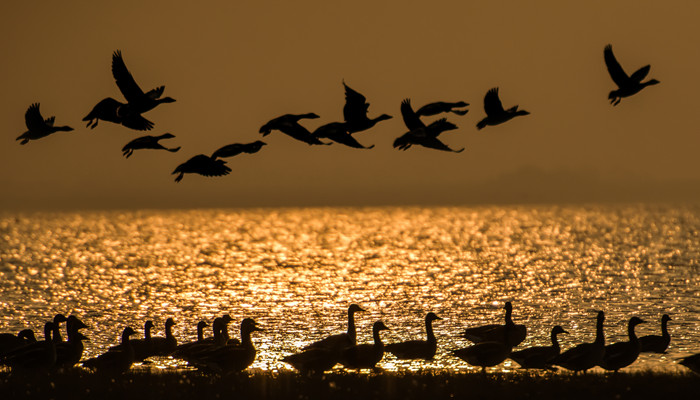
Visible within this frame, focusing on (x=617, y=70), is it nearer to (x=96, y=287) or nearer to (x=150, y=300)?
(x=150, y=300)

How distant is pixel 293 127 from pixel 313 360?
873 cm

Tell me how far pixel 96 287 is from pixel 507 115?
73216 mm

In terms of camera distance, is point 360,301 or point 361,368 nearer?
point 361,368

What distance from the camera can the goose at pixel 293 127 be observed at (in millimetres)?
20469

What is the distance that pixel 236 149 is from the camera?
818 inches

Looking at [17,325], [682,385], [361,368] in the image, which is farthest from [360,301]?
[682,385]

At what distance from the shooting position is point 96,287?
8881 centimetres

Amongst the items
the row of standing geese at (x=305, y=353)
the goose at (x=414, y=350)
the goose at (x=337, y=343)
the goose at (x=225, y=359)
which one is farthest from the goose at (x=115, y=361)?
the goose at (x=414, y=350)

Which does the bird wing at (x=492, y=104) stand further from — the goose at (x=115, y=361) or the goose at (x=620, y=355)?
the goose at (x=115, y=361)

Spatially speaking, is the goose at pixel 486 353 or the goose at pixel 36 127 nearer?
the goose at pixel 36 127

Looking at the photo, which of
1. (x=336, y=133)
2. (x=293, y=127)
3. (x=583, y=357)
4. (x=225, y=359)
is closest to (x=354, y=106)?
(x=336, y=133)

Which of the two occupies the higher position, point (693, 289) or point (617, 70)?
point (617, 70)

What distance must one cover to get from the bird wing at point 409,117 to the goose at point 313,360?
8.17 m

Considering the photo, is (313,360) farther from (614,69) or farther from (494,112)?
(614,69)
